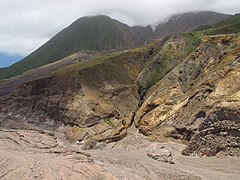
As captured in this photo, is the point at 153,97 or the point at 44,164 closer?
the point at 44,164

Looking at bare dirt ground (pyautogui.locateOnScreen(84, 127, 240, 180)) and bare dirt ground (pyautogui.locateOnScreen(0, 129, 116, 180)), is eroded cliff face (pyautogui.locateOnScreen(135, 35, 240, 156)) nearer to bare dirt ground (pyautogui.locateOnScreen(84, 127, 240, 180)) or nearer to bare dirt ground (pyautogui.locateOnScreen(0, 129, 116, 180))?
bare dirt ground (pyautogui.locateOnScreen(84, 127, 240, 180))

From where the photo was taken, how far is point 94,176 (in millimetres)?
59844

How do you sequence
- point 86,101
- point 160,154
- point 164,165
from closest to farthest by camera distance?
1. point 164,165
2. point 160,154
3. point 86,101

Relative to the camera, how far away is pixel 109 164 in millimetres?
70438

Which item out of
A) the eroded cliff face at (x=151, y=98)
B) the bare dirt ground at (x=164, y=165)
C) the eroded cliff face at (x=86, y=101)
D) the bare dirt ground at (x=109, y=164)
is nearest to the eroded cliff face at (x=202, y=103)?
the eroded cliff face at (x=151, y=98)

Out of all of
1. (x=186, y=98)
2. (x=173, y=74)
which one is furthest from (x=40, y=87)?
(x=186, y=98)

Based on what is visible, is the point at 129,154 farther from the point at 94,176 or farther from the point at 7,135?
the point at 7,135

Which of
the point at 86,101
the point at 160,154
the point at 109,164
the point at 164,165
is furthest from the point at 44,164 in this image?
the point at 86,101

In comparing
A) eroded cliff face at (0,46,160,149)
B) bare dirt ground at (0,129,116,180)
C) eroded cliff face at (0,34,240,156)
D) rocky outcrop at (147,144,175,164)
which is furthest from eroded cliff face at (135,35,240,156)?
bare dirt ground at (0,129,116,180)

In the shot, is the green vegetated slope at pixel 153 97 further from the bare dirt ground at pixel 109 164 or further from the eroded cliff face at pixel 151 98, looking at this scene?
the bare dirt ground at pixel 109 164

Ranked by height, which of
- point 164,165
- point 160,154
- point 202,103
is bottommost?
point 164,165

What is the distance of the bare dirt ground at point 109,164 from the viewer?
2430 inches

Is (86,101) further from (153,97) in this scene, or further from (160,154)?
(160,154)

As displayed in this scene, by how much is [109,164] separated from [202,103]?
875 inches
